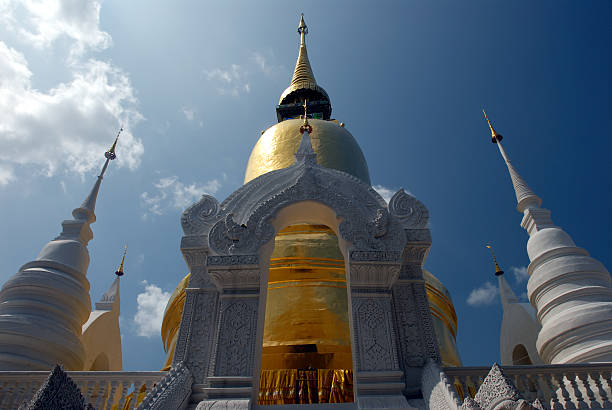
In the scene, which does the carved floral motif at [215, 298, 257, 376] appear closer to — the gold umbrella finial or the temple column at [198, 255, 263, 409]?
the temple column at [198, 255, 263, 409]

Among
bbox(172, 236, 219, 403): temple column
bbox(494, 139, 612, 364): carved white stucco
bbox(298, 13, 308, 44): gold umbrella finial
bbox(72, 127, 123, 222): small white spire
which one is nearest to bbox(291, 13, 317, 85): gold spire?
bbox(298, 13, 308, 44): gold umbrella finial

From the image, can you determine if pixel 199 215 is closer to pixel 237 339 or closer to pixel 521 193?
pixel 237 339

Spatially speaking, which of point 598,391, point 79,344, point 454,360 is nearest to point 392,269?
point 598,391

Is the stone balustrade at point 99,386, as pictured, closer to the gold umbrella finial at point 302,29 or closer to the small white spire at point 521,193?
the small white spire at point 521,193

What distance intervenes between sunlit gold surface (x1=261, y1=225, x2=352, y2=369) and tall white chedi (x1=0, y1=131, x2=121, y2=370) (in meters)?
3.80

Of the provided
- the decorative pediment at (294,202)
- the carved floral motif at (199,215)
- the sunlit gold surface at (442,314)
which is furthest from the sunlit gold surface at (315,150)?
the carved floral motif at (199,215)

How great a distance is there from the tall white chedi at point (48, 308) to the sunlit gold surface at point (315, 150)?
5562 millimetres

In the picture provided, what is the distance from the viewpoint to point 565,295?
28.0ft

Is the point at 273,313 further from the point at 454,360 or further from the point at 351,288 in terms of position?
the point at 454,360

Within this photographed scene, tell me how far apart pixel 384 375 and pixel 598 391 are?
112 inches

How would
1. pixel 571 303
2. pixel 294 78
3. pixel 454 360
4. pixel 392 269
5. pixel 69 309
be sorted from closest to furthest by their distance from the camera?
1. pixel 392 269
2. pixel 571 303
3. pixel 69 309
4. pixel 454 360
5. pixel 294 78

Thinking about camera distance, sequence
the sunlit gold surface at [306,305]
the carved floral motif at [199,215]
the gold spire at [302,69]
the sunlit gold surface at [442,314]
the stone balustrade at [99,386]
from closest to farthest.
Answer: the stone balustrade at [99,386] → the carved floral motif at [199,215] → the sunlit gold surface at [306,305] → the sunlit gold surface at [442,314] → the gold spire at [302,69]

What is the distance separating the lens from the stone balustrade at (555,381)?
582 centimetres

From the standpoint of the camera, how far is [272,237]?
23.3 feet
